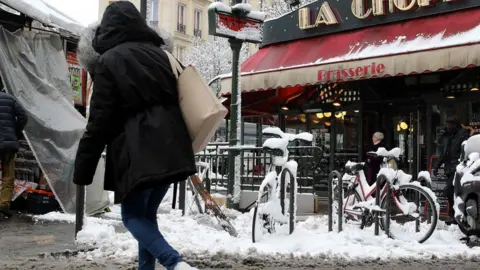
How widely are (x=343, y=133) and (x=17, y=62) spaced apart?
7856 millimetres

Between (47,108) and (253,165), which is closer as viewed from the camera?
(47,108)

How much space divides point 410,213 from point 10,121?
523 centimetres

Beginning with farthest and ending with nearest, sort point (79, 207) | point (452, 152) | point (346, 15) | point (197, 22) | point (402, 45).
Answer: point (197, 22) < point (346, 15) < point (402, 45) < point (452, 152) < point (79, 207)

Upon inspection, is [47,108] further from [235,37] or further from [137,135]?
[137,135]

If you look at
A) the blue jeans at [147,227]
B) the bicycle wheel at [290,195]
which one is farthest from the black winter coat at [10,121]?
the blue jeans at [147,227]

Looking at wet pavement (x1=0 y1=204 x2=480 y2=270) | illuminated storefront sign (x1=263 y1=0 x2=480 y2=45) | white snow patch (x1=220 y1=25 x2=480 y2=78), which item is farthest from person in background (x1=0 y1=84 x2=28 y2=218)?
illuminated storefront sign (x1=263 y1=0 x2=480 y2=45)

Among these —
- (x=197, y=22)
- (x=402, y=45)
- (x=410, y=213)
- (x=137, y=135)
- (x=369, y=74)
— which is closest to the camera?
(x=137, y=135)

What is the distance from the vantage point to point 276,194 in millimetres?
6336

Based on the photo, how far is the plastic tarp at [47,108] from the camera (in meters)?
7.59

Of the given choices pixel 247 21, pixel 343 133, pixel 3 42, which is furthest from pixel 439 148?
pixel 3 42

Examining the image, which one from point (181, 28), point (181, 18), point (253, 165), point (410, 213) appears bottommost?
point (410, 213)

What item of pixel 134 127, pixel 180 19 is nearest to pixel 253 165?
pixel 134 127

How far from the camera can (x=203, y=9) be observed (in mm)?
45750

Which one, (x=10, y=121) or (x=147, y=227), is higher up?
(x=10, y=121)
